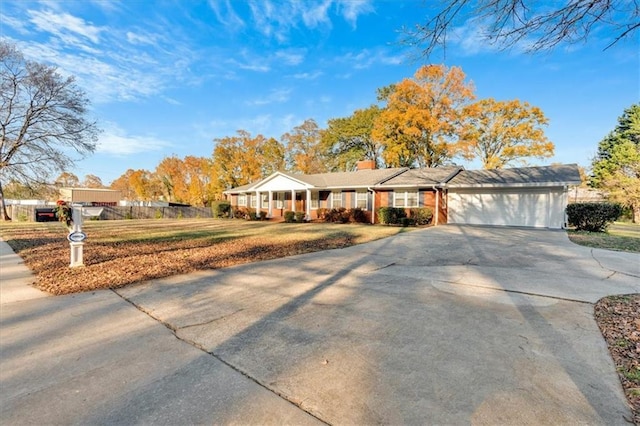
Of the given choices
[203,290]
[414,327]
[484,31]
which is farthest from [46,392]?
[484,31]

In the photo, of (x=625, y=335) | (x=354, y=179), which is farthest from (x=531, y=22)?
(x=354, y=179)

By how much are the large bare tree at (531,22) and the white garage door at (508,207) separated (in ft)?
49.6

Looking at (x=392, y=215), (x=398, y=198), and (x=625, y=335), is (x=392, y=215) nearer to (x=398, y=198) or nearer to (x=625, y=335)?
(x=398, y=198)

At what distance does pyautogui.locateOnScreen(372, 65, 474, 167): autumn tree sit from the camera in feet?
81.2

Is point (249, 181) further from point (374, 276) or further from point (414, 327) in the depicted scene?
point (414, 327)

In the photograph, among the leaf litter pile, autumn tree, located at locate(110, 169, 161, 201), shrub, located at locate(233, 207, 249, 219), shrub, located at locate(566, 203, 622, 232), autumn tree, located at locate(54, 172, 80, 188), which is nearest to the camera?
the leaf litter pile

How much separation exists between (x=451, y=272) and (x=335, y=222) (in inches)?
580

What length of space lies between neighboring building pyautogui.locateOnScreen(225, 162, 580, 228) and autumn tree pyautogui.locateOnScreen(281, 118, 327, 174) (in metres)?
13.3

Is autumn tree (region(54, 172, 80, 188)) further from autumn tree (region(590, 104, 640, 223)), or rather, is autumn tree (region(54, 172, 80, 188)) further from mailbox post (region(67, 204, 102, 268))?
autumn tree (region(590, 104, 640, 223))

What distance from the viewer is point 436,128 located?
24984 millimetres

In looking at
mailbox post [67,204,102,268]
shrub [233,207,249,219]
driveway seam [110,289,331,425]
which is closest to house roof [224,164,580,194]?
shrub [233,207,249,219]

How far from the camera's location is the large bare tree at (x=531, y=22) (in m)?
3.10

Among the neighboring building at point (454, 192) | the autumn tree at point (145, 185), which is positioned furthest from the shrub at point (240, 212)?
the autumn tree at point (145, 185)

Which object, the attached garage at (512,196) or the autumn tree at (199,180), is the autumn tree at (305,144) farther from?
the attached garage at (512,196)
